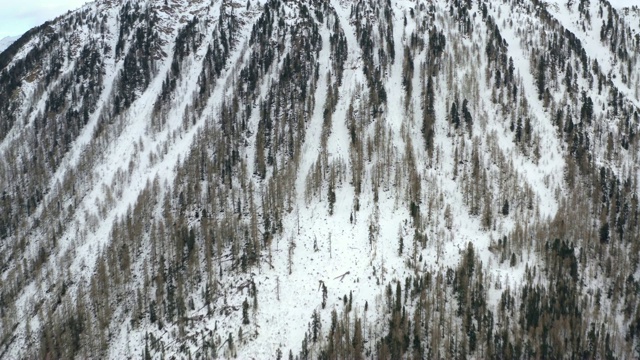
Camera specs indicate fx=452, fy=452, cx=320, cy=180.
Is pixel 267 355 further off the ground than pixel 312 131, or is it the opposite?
pixel 312 131

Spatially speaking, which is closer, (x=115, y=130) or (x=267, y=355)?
(x=267, y=355)

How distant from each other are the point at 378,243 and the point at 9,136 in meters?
159

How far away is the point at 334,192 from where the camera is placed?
11981 centimetres

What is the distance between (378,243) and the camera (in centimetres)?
10306

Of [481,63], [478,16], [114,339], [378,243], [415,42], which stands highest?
[478,16]

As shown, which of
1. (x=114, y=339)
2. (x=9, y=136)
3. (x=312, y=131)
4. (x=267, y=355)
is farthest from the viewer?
(x=9, y=136)

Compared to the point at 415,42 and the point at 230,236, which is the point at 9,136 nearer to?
the point at 230,236

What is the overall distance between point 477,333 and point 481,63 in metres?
108

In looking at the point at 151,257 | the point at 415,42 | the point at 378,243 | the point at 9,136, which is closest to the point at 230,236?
the point at 151,257

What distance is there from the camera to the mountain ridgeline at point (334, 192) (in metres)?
90.2

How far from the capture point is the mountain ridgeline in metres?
90.2

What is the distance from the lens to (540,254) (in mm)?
103438

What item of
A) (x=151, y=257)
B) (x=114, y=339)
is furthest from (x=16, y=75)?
(x=114, y=339)

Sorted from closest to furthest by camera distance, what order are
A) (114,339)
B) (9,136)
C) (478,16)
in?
(114,339) < (9,136) < (478,16)
